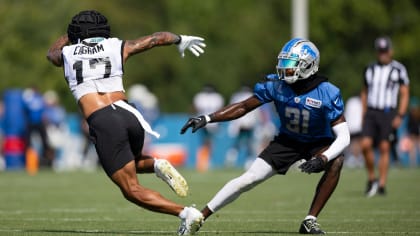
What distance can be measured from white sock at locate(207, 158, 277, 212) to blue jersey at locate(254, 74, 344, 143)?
1.26 ft

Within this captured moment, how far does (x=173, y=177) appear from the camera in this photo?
8.98 metres

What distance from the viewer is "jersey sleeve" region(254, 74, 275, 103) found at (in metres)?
9.39

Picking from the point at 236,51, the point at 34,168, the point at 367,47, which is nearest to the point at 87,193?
the point at 34,168

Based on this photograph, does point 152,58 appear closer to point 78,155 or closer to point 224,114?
point 78,155

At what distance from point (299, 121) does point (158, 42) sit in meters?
1.43

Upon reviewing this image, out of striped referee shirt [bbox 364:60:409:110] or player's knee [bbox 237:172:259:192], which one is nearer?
player's knee [bbox 237:172:259:192]

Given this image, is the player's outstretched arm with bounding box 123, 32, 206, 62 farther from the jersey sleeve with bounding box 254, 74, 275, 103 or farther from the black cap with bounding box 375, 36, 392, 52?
the black cap with bounding box 375, 36, 392, 52

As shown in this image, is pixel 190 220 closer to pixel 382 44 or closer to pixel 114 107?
pixel 114 107

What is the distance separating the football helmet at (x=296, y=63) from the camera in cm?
925

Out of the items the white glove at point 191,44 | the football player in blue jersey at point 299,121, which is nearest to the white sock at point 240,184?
the football player in blue jersey at point 299,121

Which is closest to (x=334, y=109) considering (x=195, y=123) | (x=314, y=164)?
(x=314, y=164)

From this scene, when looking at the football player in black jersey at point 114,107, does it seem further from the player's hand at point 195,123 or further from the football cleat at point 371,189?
the football cleat at point 371,189

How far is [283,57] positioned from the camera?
9.30 metres

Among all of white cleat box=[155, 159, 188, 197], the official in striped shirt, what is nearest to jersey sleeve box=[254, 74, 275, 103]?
Answer: white cleat box=[155, 159, 188, 197]
